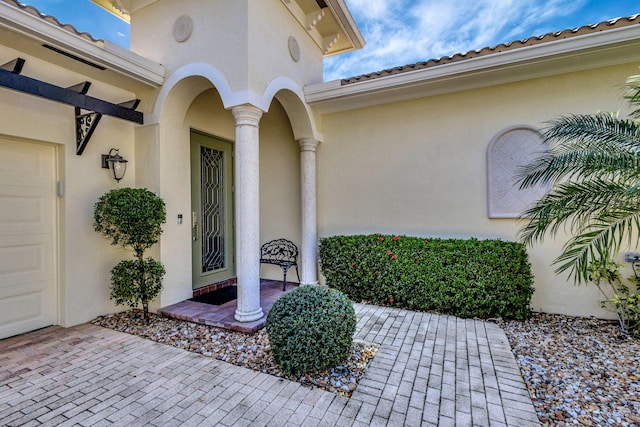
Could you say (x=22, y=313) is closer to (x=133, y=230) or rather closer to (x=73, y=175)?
(x=133, y=230)

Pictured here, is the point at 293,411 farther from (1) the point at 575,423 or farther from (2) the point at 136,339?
(2) the point at 136,339

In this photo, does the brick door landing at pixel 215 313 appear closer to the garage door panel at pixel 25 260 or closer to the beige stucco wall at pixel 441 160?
the garage door panel at pixel 25 260

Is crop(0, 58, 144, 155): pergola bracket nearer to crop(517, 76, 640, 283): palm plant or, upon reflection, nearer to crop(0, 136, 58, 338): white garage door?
crop(0, 136, 58, 338): white garage door

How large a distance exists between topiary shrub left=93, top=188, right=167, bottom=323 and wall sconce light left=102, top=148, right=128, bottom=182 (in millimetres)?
418

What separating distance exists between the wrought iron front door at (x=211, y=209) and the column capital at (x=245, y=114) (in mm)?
1903

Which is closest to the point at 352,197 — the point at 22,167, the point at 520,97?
the point at 520,97

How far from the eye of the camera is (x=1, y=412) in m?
2.56

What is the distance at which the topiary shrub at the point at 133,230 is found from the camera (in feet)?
13.8

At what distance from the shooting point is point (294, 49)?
17.9 feet

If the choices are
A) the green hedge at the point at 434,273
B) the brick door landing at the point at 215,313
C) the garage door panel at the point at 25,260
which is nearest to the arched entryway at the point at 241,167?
the brick door landing at the point at 215,313

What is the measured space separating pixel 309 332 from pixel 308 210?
3.35 metres

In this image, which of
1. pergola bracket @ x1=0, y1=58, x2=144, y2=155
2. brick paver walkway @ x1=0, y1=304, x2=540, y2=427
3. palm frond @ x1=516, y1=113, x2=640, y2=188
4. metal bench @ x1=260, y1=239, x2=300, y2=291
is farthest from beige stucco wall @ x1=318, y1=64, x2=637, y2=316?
pergola bracket @ x1=0, y1=58, x2=144, y2=155

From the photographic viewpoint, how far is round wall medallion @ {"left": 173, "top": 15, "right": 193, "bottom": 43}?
4680 millimetres

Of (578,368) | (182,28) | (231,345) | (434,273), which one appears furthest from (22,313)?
(578,368)
